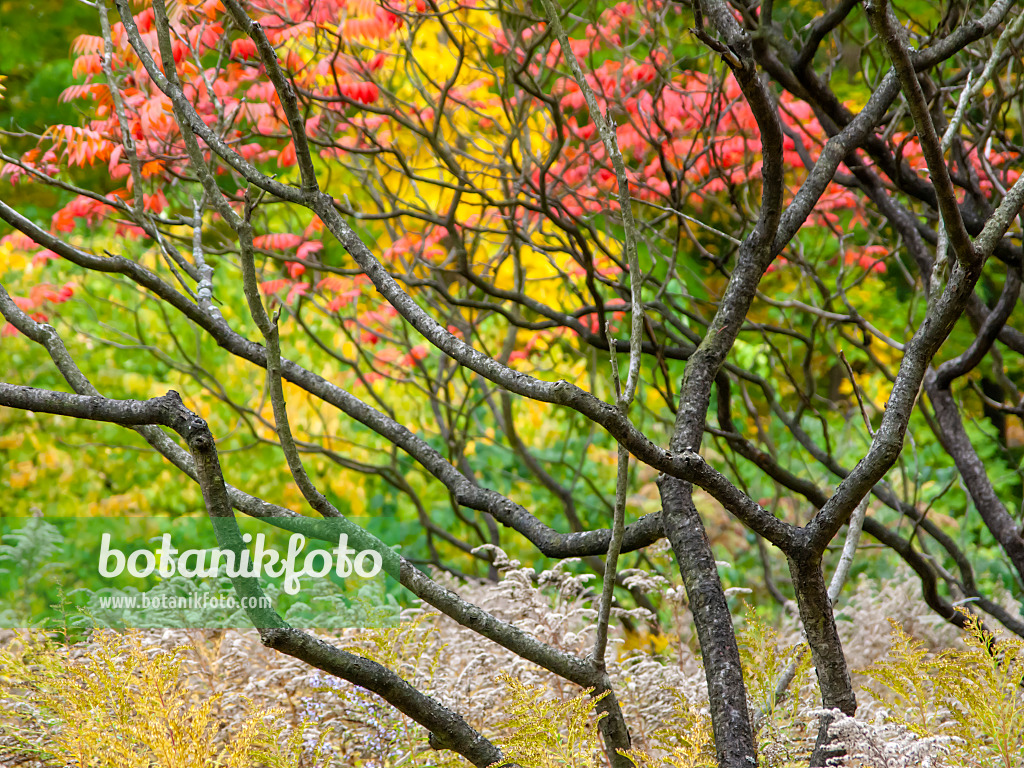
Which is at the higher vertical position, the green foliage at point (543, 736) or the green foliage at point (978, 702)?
the green foliage at point (978, 702)

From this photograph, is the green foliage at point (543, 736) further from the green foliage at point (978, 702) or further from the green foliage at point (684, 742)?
the green foliage at point (978, 702)

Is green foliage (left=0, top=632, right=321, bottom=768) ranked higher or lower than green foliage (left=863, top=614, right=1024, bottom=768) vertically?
lower

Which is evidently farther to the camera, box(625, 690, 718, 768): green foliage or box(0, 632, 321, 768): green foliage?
box(0, 632, 321, 768): green foliage

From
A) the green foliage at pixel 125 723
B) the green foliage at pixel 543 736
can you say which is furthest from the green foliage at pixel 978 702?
the green foliage at pixel 125 723

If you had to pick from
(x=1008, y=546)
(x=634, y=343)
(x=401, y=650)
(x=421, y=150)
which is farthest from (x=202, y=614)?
(x=421, y=150)

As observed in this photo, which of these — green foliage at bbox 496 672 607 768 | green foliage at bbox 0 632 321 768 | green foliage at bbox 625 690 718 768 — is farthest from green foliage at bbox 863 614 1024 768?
green foliage at bbox 0 632 321 768

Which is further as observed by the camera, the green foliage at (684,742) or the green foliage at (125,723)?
the green foliage at (125,723)

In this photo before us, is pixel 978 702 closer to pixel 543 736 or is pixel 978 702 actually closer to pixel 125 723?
pixel 543 736

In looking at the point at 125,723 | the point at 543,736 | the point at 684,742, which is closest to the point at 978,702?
the point at 684,742

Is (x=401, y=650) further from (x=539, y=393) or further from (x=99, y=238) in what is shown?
(x=99, y=238)

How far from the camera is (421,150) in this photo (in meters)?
4.78

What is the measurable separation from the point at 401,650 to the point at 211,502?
0.93 m

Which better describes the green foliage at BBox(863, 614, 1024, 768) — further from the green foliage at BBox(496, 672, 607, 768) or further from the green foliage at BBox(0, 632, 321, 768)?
the green foliage at BBox(0, 632, 321, 768)

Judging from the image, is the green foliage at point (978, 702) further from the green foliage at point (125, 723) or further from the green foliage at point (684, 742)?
the green foliage at point (125, 723)
